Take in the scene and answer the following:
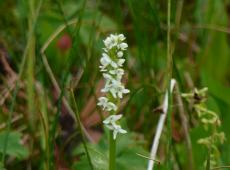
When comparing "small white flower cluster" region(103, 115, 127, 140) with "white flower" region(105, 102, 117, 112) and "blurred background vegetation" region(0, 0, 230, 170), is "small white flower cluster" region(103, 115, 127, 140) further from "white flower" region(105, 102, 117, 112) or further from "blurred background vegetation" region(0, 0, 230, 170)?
"blurred background vegetation" region(0, 0, 230, 170)

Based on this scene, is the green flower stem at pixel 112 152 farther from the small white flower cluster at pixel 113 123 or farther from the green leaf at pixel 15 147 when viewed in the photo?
the green leaf at pixel 15 147

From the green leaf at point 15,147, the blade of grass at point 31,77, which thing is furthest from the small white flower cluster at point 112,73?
the blade of grass at point 31,77

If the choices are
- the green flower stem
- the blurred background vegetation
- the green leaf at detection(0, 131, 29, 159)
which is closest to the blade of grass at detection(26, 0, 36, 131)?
the blurred background vegetation

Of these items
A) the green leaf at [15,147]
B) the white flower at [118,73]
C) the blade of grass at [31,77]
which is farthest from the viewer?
the blade of grass at [31,77]

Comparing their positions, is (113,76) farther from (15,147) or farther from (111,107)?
(15,147)

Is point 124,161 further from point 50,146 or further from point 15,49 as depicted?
point 15,49

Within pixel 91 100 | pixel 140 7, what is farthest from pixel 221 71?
pixel 91 100

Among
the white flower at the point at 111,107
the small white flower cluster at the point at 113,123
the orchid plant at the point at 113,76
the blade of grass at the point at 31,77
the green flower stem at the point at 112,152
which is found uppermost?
the blade of grass at the point at 31,77
